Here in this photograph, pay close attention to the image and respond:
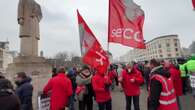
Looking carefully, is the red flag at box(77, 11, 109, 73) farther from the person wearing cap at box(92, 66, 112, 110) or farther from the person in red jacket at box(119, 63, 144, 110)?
the person in red jacket at box(119, 63, 144, 110)

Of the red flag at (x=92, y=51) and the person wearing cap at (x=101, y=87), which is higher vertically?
the red flag at (x=92, y=51)

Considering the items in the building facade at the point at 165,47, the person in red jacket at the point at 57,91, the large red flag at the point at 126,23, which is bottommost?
the person in red jacket at the point at 57,91

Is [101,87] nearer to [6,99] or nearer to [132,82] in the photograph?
[132,82]

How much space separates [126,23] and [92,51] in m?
1.29

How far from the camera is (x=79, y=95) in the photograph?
622 centimetres

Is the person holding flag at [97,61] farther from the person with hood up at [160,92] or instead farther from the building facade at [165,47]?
the building facade at [165,47]

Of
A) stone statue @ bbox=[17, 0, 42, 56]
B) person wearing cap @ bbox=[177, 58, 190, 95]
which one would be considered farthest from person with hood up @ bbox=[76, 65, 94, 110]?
person wearing cap @ bbox=[177, 58, 190, 95]

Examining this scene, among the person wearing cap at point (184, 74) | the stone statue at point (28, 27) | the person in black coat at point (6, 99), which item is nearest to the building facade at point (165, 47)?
the person wearing cap at point (184, 74)

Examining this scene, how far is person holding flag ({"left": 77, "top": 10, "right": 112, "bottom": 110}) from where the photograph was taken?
5.55m

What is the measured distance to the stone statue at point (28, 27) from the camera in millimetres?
7844

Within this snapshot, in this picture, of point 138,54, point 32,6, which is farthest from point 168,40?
point 32,6

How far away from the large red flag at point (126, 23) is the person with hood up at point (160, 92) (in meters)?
1.96

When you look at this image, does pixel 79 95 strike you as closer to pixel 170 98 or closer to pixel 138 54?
pixel 170 98

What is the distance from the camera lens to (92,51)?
18.5 ft
